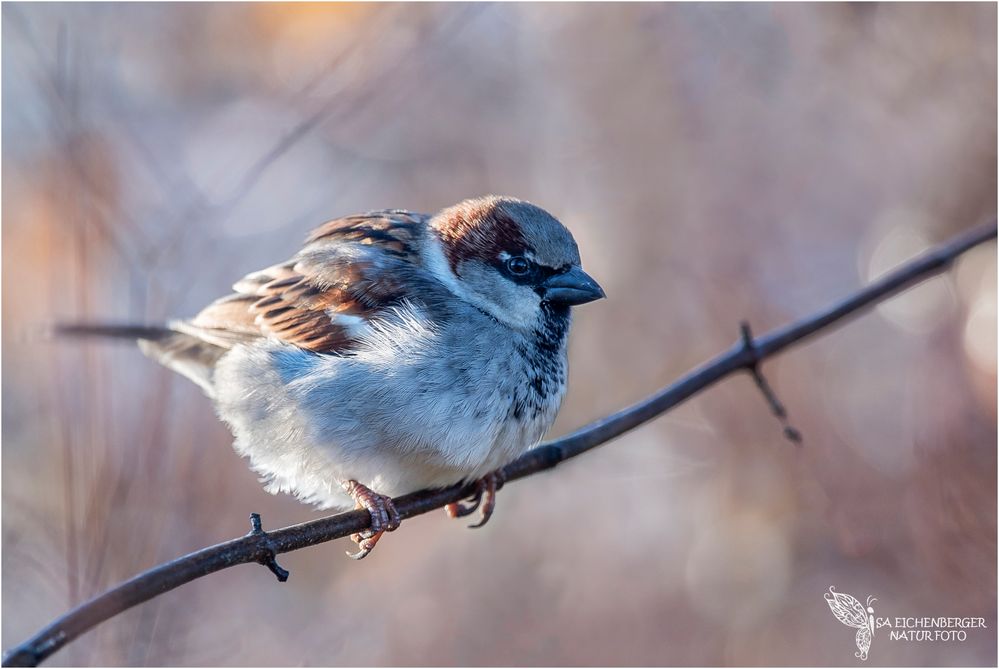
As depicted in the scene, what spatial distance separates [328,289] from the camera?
2615 mm

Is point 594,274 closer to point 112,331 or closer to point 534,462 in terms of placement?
point 534,462

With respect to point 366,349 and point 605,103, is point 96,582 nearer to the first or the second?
point 366,349

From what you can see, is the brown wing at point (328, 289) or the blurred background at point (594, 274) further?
the blurred background at point (594, 274)

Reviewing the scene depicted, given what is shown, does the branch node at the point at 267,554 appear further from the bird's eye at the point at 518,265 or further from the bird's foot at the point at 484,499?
the bird's eye at the point at 518,265

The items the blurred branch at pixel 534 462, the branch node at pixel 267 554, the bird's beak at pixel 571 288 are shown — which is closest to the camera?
the blurred branch at pixel 534 462

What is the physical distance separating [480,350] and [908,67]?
261 centimetres

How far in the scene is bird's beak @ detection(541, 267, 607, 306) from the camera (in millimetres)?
2416

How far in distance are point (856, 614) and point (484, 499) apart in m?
1.56

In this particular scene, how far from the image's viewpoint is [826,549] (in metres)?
3.52

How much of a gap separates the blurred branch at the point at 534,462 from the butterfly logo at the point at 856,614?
1.25 metres

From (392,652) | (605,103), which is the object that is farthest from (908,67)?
(392,652)

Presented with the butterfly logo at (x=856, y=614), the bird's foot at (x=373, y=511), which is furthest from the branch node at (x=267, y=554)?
the butterfly logo at (x=856, y=614)

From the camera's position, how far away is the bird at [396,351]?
230cm

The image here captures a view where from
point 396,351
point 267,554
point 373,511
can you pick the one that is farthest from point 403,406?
point 267,554
